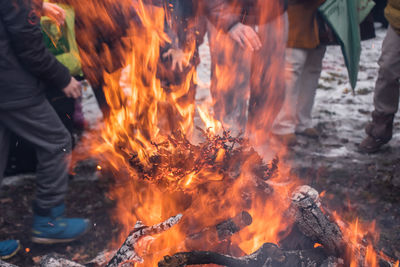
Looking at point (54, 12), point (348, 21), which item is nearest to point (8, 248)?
point (54, 12)

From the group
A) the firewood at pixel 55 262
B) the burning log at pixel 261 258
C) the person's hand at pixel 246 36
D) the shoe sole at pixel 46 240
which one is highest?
the person's hand at pixel 246 36

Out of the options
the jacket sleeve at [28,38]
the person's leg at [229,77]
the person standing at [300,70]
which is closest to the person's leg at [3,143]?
the jacket sleeve at [28,38]

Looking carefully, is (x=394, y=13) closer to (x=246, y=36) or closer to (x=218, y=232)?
(x=246, y=36)

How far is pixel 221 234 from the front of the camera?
212 centimetres

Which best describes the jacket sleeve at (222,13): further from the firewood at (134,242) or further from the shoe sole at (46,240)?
the shoe sole at (46,240)

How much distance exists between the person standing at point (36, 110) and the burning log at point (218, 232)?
5.58ft

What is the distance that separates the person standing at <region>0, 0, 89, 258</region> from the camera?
8.47 feet

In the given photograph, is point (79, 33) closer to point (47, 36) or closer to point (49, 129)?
point (47, 36)

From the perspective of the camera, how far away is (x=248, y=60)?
423cm

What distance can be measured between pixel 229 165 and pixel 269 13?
2351mm

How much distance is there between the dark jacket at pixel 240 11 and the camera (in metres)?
→ 3.54

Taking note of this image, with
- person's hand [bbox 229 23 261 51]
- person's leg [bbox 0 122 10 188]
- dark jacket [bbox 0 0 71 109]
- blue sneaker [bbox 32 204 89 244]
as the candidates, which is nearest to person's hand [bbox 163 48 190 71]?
person's hand [bbox 229 23 261 51]

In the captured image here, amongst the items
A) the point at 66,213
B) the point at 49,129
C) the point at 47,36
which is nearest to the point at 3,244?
the point at 66,213

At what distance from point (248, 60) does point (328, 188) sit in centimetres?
178
